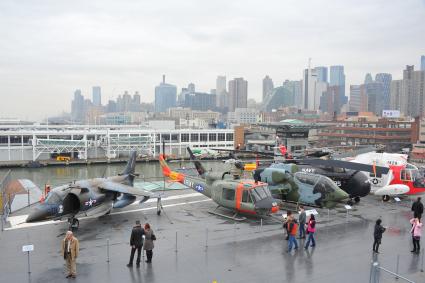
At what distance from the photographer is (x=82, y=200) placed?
56.2 feet

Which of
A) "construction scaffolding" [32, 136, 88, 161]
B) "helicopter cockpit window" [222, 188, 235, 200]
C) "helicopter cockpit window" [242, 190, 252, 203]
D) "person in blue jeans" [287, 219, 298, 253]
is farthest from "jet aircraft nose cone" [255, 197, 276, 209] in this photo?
"construction scaffolding" [32, 136, 88, 161]

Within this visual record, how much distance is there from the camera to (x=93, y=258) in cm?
1341

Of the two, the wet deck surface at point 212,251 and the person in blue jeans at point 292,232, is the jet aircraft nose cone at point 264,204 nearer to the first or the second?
the wet deck surface at point 212,251

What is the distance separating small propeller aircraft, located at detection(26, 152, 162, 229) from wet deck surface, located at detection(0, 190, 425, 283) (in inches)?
25.5

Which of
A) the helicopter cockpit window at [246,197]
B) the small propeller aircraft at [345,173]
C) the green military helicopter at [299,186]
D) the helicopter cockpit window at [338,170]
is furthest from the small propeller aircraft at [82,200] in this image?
the helicopter cockpit window at [338,170]

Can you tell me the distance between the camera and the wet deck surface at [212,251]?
471 inches

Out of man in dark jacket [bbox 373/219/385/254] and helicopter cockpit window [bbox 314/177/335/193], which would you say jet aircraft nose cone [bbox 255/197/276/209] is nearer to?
helicopter cockpit window [bbox 314/177/335/193]

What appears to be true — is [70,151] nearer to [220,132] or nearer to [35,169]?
[35,169]

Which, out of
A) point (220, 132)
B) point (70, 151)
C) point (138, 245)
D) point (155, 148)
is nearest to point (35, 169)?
point (70, 151)

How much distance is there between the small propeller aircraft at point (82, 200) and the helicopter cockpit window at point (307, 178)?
783 cm

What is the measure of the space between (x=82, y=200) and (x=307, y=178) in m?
11.7

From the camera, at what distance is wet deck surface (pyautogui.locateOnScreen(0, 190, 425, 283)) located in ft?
39.3

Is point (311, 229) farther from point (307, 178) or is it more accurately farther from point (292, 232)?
point (307, 178)

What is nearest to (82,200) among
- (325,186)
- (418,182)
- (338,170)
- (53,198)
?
(53,198)
